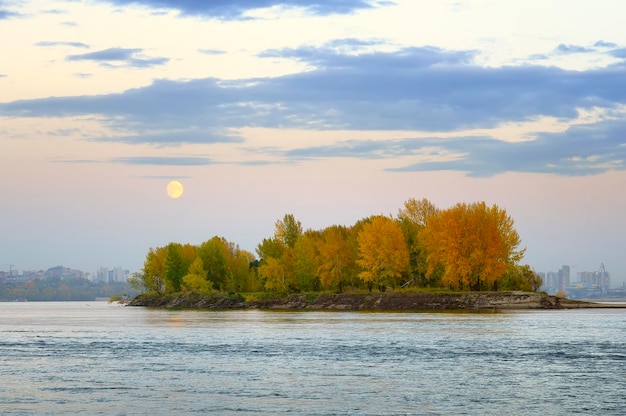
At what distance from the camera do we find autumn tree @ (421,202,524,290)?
438 ft

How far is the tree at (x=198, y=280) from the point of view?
180m

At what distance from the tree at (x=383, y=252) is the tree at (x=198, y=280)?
43.7 metres

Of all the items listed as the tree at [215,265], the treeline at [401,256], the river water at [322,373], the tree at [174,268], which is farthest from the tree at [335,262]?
the river water at [322,373]

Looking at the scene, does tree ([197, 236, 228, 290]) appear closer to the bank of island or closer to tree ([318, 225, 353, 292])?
the bank of island

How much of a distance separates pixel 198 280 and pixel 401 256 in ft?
166

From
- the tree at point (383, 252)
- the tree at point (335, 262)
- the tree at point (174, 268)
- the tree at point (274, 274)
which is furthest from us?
the tree at point (174, 268)

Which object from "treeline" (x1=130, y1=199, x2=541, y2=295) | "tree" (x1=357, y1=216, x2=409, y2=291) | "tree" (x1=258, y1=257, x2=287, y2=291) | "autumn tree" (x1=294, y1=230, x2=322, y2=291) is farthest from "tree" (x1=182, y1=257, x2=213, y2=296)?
"tree" (x1=357, y1=216, x2=409, y2=291)

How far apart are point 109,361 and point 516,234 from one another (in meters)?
92.0

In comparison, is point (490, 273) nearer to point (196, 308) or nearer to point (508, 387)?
point (196, 308)

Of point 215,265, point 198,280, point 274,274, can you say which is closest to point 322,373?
point 274,274

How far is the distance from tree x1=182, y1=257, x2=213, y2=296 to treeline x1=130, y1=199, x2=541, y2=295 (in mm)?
186

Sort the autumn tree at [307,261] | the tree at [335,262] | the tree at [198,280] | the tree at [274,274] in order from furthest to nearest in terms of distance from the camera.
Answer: the tree at [198,280] < the tree at [274,274] < the autumn tree at [307,261] < the tree at [335,262]

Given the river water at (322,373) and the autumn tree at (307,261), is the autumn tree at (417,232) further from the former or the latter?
the river water at (322,373)

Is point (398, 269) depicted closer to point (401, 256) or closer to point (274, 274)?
point (401, 256)
